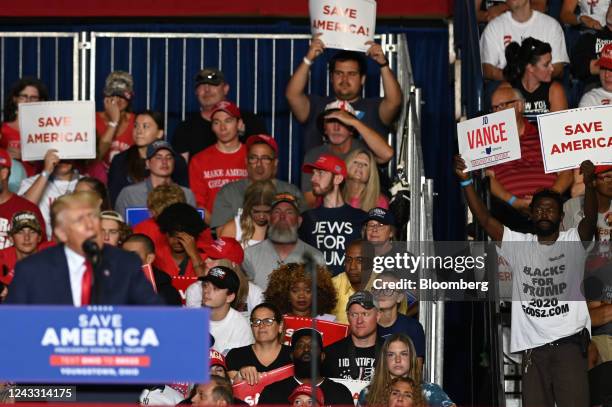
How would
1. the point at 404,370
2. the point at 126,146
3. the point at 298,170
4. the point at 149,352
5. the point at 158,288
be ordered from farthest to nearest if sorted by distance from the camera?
the point at 298,170 < the point at 126,146 < the point at 158,288 < the point at 404,370 < the point at 149,352

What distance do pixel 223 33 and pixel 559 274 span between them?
16.7 feet

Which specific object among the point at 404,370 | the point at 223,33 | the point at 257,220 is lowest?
the point at 404,370

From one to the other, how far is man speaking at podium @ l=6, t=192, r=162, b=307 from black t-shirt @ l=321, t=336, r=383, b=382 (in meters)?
2.61

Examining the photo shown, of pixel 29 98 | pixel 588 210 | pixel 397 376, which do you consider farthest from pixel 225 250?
pixel 29 98

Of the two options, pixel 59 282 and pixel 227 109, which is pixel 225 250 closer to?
pixel 227 109

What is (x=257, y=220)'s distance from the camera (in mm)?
11258

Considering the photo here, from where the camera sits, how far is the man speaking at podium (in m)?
7.18

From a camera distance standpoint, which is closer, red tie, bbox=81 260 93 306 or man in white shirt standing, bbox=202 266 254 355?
red tie, bbox=81 260 93 306

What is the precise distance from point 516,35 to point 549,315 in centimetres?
341

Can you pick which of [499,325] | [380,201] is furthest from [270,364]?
[380,201]

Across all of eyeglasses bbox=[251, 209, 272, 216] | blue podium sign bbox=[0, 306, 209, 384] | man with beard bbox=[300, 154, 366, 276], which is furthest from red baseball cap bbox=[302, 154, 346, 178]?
blue podium sign bbox=[0, 306, 209, 384]

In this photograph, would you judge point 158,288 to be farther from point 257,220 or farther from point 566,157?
point 566,157

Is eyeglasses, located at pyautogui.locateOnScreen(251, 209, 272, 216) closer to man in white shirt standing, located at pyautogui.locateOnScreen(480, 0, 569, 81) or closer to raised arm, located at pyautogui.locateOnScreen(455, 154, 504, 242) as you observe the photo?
raised arm, located at pyautogui.locateOnScreen(455, 154, 504, 242)

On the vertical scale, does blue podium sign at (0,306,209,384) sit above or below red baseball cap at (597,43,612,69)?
below
